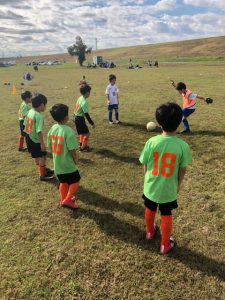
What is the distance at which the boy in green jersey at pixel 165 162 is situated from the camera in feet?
13.5

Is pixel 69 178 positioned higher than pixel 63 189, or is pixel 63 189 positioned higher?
A: pixel 69 178

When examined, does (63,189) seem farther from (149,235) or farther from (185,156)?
(185,156)

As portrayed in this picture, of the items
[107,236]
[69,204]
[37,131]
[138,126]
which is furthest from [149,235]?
[138,126]

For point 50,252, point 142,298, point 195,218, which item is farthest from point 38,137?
point 142,298

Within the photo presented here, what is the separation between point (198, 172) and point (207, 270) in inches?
142

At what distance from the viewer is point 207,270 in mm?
4414

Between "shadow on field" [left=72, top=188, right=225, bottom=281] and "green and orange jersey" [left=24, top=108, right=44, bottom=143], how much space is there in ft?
5.66

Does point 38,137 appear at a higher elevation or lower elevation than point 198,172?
higher

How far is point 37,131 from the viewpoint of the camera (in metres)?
6.78

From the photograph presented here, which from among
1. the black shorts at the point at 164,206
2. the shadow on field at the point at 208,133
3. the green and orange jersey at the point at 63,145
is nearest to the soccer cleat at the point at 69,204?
the green and orange jersey at the point at 63,145

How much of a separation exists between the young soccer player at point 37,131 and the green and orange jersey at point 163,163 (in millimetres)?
3276

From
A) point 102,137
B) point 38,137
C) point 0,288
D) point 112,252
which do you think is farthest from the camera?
point 102,137

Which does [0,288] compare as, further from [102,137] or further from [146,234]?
[102,137]

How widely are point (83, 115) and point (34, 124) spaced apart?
2526 millimetres
